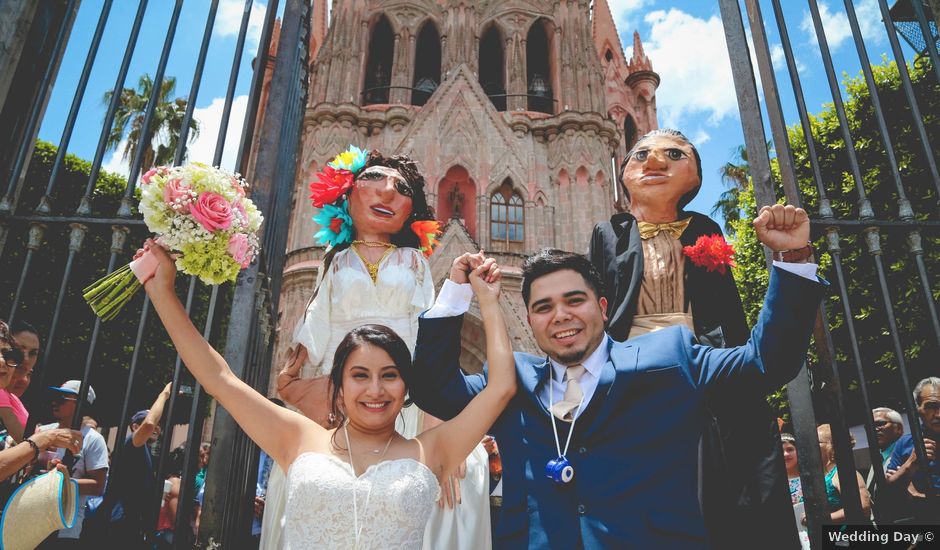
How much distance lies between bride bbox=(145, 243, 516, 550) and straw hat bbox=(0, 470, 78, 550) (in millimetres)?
879

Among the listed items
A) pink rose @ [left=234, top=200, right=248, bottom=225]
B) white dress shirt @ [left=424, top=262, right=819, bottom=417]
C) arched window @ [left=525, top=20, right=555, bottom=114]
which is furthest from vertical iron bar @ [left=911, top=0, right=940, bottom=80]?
arched window @ [left=525, top=20, right=555, bottom=114]

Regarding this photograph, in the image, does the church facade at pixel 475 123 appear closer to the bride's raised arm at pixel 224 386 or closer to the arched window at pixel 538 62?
the arched window at pixel 538 62

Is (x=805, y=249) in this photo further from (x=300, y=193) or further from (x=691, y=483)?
(x=300, y=193)

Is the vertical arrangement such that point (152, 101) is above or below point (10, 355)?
above

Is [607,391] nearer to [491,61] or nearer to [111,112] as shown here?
[111,112]

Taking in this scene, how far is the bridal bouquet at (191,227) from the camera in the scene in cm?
252

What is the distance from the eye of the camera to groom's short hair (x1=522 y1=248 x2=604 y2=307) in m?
2.54

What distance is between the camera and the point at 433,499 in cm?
251

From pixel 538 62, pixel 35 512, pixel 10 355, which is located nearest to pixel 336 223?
pixel 10 355

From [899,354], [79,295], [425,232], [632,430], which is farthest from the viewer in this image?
[79,295]

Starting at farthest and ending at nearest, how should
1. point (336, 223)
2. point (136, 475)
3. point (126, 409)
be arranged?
point (136, 475) → point (336, 223) → point (126, 409)

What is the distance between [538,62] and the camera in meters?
25.8

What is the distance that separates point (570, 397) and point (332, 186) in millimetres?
2497

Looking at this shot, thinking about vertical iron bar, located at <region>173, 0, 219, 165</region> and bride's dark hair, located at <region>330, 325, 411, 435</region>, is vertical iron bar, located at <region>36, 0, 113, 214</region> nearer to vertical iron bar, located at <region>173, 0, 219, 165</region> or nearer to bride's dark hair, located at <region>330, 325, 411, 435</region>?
vertical iron bar, located at <region>173, 0, 219, 165</region>
